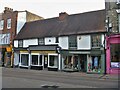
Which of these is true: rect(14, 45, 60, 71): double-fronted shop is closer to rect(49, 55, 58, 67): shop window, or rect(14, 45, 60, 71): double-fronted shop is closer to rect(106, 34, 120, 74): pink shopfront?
rect(49, 55, 58, 67): shop window

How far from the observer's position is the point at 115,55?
2447 centimetres

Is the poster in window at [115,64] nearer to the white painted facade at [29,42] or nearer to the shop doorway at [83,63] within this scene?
the shop doorway at [83,63]

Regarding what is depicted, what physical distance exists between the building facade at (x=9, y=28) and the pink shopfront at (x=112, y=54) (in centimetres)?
1870

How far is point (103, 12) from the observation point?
27984 mm

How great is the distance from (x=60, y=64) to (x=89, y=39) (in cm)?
540

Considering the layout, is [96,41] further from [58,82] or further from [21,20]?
[21,20]

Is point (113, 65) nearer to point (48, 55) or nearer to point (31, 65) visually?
point (48, 55)

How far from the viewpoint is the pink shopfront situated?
24.1 m

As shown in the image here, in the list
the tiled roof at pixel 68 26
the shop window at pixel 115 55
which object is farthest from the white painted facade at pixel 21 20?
the shop window at pixel 115 55

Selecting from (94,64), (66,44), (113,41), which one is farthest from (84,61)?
(113,41)

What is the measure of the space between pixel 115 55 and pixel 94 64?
2762 mm

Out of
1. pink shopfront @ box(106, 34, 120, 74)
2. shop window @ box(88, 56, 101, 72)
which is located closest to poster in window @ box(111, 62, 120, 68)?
pink shopfront @ box(106, 34, 120, 74)

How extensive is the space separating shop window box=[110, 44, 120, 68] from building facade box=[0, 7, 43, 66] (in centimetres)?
1908

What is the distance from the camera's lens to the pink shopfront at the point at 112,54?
2412cm
